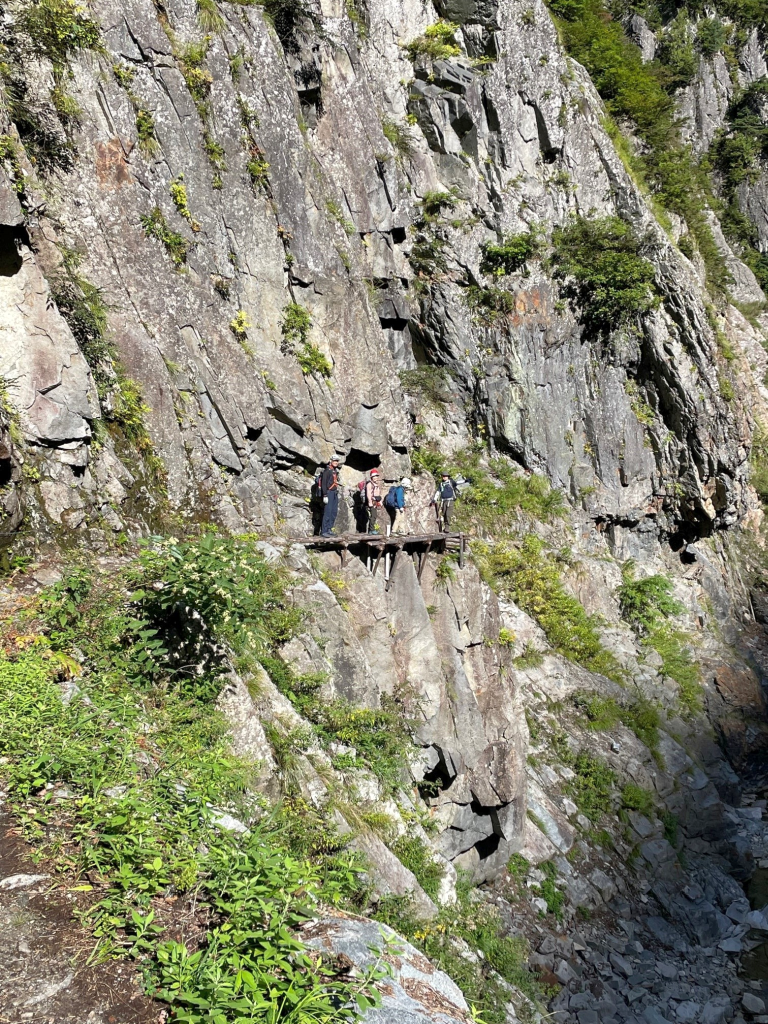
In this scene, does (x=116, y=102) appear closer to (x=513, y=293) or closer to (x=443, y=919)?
(x=513, y=293)

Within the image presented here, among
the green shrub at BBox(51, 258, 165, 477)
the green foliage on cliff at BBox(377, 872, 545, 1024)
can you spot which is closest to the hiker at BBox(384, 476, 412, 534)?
the green shrub at BBox(51, 258, 165, 477)

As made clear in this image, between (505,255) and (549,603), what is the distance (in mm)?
9672

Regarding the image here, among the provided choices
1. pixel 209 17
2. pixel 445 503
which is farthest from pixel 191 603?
pixel 209 17

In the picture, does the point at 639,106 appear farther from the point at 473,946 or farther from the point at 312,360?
the point at 473,946

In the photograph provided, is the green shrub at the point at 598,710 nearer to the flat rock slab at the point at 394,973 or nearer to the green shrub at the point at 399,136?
the flat rock slab at the point at 394,973

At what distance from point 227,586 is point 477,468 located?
12128mm

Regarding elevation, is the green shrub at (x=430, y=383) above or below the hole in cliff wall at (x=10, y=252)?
above

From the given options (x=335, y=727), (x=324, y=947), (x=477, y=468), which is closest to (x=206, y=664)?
(x=335, y=727)

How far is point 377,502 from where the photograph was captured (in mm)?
12156

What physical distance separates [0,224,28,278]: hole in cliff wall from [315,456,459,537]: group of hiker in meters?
5.48

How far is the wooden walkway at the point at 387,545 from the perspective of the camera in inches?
418

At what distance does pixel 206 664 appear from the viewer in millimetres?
6371

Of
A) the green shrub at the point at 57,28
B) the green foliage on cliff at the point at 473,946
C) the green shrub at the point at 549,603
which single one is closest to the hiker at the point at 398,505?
the green shrub at the point at 549,603

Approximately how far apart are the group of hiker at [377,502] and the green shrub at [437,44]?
13139 millimetres
